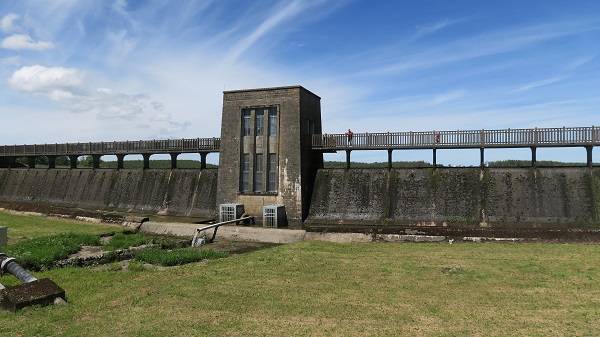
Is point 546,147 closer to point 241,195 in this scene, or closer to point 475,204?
point 475,204

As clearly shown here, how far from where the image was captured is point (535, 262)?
14562 mm

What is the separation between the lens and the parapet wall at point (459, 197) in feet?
74.5

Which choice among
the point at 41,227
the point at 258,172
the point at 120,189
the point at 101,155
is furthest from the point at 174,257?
the point at 101,155

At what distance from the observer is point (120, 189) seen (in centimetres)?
3644

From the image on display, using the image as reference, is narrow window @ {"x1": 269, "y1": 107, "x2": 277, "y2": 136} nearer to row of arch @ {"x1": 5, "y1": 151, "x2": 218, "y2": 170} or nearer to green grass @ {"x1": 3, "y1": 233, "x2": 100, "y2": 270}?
row of arch @ {"x1": 5, "y1": 151, "x2": 218, "y2": 170}

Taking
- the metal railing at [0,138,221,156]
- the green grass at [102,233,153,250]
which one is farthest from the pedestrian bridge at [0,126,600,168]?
the green grass at [102,233,153,250]

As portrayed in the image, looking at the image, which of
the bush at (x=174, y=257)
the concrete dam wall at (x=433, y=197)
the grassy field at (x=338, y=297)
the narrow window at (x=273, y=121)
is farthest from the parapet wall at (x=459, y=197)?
the bush at (x=174, y=257)

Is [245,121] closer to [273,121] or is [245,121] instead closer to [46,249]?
[273,121]

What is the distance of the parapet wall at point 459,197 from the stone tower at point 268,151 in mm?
1626

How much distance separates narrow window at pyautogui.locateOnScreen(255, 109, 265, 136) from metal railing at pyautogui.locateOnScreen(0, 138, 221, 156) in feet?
14.1

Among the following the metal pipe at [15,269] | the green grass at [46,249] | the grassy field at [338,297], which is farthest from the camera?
the green grass at [46,249]

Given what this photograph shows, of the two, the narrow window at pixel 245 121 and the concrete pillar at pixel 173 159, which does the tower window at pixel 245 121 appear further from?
the concrete pillar at pixel 173 159

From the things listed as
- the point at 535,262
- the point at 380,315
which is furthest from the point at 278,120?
the point at 380,315

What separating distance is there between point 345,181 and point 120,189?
2034 centimetres
